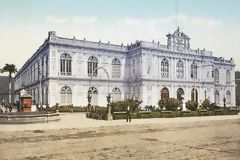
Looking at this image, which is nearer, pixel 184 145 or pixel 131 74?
pixel 184 145

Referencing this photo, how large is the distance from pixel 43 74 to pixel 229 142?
3996 cm

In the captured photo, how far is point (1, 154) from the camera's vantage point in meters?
10.4

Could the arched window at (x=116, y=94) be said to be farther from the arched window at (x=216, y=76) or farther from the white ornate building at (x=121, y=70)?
the arched window at (x=216, y=76)

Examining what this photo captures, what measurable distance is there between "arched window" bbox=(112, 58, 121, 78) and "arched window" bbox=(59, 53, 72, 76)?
7804 mm

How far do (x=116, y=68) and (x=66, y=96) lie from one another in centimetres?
1014

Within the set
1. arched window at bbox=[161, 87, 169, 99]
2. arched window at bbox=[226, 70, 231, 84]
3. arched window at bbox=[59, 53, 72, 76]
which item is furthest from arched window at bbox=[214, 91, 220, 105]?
arched window at bbox=[59, 53, 72, 76]

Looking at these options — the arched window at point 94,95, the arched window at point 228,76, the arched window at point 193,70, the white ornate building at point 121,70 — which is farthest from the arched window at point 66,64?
the arched window at point 228,76

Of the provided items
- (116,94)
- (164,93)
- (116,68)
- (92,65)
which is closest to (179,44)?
(164,93)

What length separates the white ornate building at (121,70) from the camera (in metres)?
45.3

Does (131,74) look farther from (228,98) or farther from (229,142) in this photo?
(229,142)

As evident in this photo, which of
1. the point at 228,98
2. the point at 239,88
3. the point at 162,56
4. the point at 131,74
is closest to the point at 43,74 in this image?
the point at 131,74

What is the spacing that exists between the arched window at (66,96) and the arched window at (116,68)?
8.52 metres

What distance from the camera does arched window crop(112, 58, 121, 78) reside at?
50.6 meters

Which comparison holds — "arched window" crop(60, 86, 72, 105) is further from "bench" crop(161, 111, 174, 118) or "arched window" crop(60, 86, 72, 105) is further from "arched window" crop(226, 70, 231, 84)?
"arched window" crop(226, 70, 231, 84)
